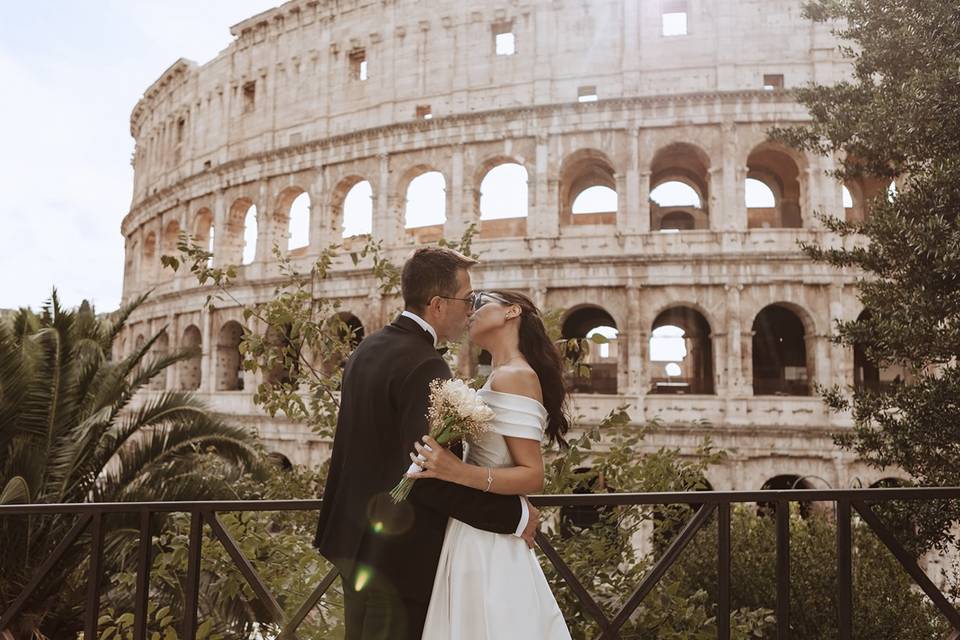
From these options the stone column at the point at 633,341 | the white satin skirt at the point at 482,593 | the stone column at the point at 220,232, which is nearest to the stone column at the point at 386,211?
the stone column at the point at 220,232

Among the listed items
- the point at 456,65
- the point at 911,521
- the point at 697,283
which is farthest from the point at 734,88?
the point at 911,521

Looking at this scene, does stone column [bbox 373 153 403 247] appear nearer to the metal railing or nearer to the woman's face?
the metal railing

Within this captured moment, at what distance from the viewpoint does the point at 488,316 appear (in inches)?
95.3

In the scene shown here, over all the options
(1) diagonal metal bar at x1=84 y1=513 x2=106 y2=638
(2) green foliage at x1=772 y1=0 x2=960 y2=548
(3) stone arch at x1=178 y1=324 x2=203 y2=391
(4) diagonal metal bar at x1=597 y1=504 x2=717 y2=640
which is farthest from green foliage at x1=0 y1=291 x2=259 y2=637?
(3) stone arch at x1=178 y1=324 x2=203 y2=391

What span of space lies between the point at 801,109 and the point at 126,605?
17280mm

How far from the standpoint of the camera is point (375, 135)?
63.5 feet

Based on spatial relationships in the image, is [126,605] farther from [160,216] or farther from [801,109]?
[160,216]

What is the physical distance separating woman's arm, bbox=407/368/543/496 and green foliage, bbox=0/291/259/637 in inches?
265

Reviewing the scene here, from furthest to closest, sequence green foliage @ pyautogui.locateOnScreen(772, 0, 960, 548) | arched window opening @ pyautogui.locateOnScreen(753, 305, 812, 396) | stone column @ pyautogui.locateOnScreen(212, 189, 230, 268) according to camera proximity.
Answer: stone column @ pyautogui.locateOnScreen(212, 189, 230, 268) < arched window opening @ pyautogui.locateOnScreen(753, 305, 812, 396) < green foliage @ pyautogui.locateOnScreen(772, 0, 960, 548)

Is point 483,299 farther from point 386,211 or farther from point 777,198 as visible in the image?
point 777,198

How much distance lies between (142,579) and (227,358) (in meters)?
19.6

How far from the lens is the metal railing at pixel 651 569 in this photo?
282 centimetres

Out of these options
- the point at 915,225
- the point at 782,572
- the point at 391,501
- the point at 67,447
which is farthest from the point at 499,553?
the point at 915,225

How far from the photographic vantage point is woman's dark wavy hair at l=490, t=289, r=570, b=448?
2443 mm
